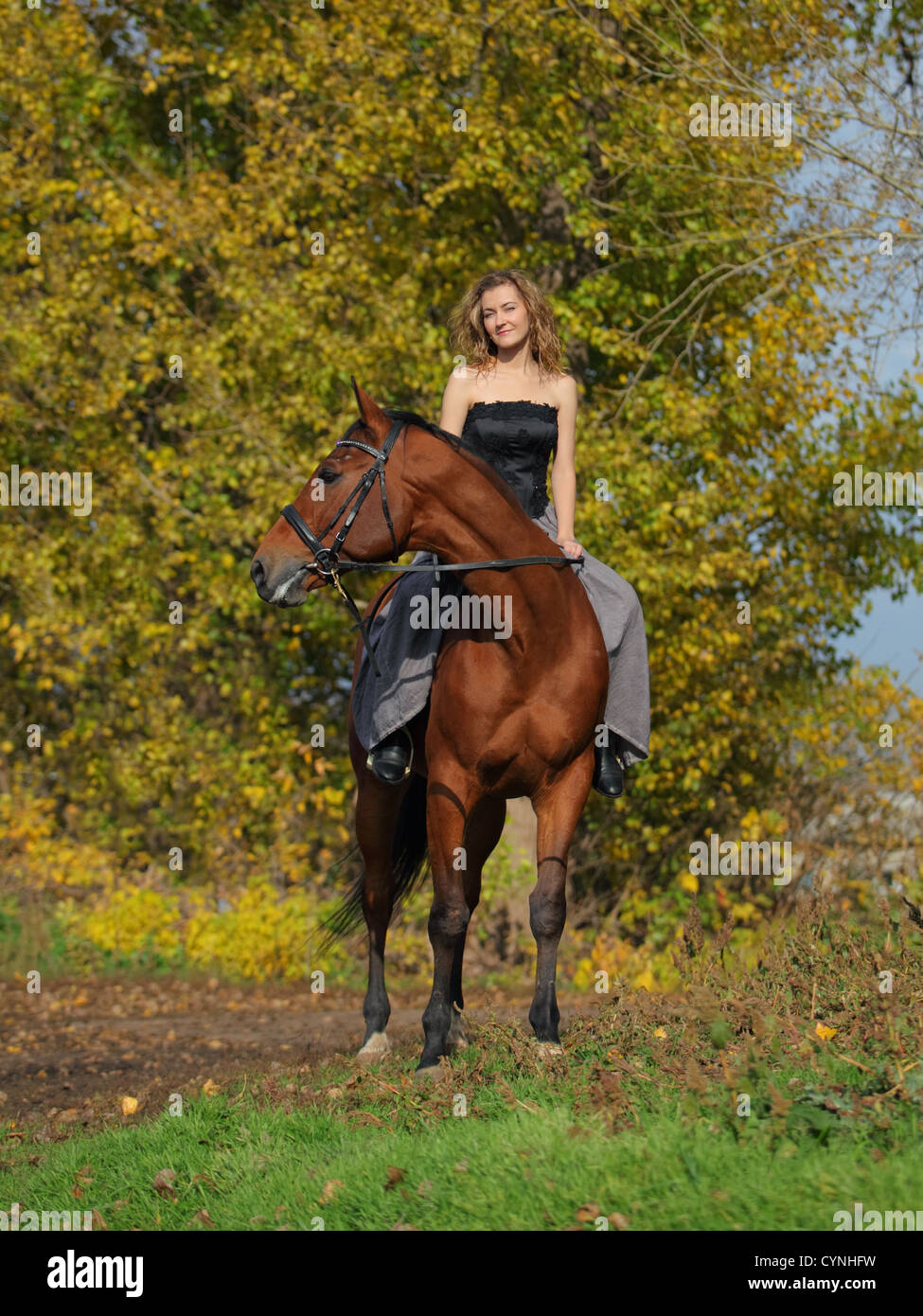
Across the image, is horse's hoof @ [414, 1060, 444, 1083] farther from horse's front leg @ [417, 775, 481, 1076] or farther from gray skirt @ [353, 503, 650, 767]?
gray skirt @ [353, 503, 650, 767]

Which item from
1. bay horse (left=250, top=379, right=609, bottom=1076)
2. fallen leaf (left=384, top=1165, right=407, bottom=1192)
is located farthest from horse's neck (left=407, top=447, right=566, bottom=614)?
fallen leaf (left=384, top=1165, right=407, bottom=1192)

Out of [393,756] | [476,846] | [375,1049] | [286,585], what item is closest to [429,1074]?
[476,846]

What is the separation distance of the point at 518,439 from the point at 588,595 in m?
0.82

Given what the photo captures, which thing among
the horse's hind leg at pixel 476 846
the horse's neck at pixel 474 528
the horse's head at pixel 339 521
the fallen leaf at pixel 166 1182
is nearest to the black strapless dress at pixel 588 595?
the horse's neck at pixel 474 528

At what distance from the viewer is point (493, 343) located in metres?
6.86

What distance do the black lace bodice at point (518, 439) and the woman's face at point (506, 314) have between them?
1.02 ft

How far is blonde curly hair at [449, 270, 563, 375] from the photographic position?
22.0ft

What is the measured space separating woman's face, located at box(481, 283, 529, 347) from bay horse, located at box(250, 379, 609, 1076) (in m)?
0.78

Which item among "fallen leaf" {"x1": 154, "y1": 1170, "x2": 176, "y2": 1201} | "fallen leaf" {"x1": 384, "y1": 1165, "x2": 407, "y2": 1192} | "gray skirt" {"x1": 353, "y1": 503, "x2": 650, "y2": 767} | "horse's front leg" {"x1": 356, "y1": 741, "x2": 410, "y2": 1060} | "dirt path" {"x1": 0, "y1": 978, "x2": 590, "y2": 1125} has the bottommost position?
"dirt path" {"x1": 0, "y1": 978, "x2": 590, "y2": 1125}

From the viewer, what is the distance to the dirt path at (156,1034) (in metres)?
7.94
